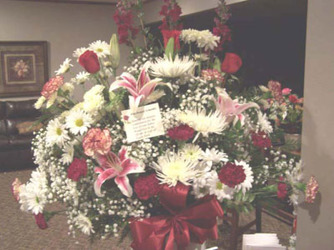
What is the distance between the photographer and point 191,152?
3.52 feet

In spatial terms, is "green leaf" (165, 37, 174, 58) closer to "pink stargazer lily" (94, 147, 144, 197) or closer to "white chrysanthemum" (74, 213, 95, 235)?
"pink stargazer lily" (94, 147, 144, 197)

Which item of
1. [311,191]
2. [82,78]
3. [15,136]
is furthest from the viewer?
[15,136]

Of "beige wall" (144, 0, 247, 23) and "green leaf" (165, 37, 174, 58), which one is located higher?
"beige wall" (144, 0, 247, 23)

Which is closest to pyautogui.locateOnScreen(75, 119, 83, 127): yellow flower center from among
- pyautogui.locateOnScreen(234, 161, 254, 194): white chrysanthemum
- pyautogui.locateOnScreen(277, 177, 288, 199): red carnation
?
pyautogui.locateOnScreen(234, 161, 254, 194): white chrysanthemum

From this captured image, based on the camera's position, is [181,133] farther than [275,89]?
No

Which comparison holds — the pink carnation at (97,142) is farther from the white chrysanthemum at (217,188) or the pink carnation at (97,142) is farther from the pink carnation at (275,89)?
the pink carnation at (275,89)

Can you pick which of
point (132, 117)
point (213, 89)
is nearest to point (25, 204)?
point (132, 117)

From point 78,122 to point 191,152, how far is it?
13.3 inches

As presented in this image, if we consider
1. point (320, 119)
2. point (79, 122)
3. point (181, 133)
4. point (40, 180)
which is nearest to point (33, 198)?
point (40, 180)

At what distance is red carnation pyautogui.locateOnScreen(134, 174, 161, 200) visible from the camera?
1005 mm

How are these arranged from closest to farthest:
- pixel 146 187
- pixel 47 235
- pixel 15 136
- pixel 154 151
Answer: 1. pixel 146 187
2. pixel 154 151
3. pixel 47 235
4. pixel 15 136

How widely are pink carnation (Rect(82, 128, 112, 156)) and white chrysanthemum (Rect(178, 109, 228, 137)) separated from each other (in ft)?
0.72

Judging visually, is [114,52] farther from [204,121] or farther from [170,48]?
[204,121]

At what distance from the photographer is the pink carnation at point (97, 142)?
1.02 meters
